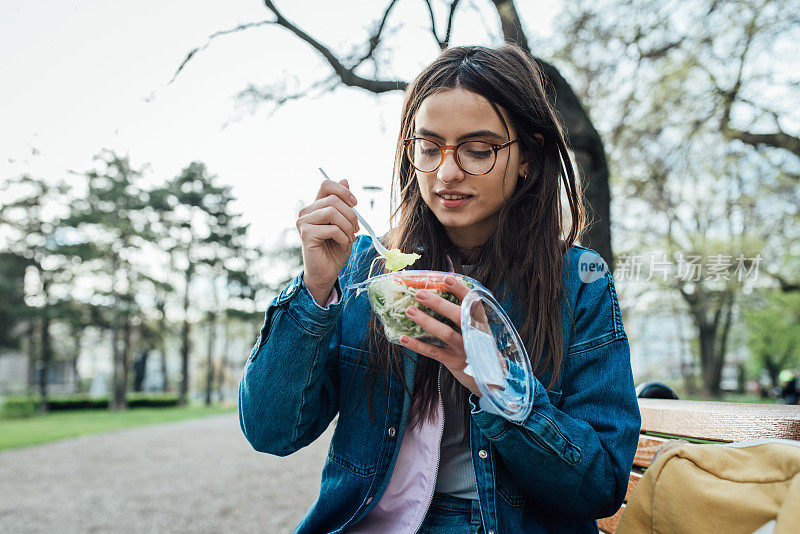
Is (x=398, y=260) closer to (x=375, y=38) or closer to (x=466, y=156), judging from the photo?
(x=466, y=156)

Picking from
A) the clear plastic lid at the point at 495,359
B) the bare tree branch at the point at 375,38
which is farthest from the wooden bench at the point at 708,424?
the bare tree branch at the point at 375,38

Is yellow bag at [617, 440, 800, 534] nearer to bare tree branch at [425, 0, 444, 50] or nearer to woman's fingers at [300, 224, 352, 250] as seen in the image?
woman's fingers at [300, 224, 352, 250]

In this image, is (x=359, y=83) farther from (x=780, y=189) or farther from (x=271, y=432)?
(x=780, y=189)

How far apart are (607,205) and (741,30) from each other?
18.9 ft

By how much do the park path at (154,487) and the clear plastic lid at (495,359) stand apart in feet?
19.8

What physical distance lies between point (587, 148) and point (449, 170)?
2.85 meters

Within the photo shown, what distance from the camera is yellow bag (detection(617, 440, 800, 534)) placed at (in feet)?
3.19

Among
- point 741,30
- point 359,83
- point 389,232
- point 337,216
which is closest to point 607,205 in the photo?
point 359,83

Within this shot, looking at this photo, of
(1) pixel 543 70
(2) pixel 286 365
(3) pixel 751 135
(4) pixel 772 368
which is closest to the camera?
(2) pixel 286 365

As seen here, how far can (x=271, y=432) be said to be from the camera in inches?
62.3

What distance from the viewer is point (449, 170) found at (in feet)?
5.15

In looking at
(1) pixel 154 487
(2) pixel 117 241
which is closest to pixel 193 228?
(2) pixel 117 241

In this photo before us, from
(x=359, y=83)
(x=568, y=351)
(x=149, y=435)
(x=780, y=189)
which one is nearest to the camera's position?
(x=568, y=351)

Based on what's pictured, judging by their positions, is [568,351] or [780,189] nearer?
[568,351]
